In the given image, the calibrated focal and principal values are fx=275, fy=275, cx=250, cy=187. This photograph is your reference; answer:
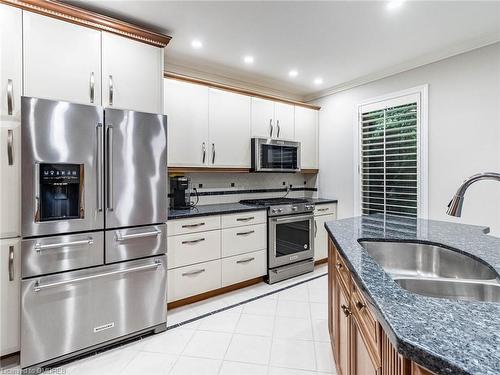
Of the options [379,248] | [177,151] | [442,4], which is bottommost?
[379,248]

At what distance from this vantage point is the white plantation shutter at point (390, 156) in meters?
3.20

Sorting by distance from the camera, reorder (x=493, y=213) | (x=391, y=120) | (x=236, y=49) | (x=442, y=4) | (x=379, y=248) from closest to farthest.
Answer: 1. (x=379, y=248)
2. (x=442, y=4)
3. (x=493, y=213)
4. (x=236, y=49)
5. (x=391, y=120)

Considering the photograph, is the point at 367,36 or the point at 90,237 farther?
the point at 367,36

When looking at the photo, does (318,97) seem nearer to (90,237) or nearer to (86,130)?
(86,130)

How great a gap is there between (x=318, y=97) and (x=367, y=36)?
1772 millimetres

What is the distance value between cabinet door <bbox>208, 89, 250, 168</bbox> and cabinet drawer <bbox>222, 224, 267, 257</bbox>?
81cm

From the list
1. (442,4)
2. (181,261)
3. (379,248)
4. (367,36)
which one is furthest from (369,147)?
(181,261)

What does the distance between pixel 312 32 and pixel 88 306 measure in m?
2.93

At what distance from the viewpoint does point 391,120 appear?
341 centimetres

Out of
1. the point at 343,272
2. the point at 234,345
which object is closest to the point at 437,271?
the point at 343,272

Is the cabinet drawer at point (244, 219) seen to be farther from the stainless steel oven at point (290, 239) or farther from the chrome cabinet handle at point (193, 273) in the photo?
the chrome cabinet handle at point (193, 273)

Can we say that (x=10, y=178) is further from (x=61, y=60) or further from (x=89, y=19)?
(x=89, y=19)

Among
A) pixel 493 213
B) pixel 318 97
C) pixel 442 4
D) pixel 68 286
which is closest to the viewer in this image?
pixel 68 286

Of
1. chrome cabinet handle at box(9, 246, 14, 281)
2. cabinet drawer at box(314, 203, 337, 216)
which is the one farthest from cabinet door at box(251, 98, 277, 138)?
chrome cabinet handle at box(9, 246, 14, 281)
